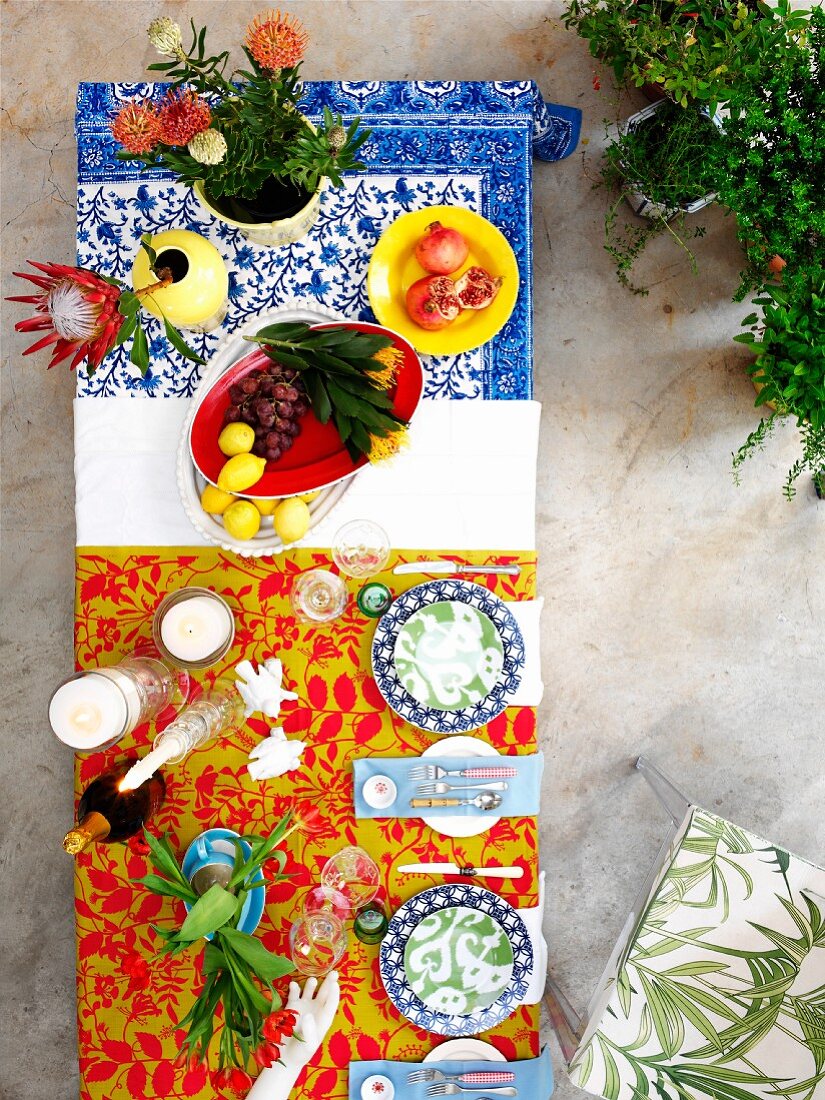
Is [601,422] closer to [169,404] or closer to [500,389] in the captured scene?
[500,389]

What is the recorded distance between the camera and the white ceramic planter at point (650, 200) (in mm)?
1713

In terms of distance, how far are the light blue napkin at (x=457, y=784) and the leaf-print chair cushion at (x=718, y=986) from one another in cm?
34

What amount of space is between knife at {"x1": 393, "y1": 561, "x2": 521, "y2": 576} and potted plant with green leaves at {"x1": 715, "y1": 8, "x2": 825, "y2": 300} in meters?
0.70

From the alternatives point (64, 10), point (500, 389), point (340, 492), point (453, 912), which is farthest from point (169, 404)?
point (64, 10)

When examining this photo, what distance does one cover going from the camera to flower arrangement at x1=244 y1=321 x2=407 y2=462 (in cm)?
115

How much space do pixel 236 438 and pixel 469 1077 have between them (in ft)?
3.55

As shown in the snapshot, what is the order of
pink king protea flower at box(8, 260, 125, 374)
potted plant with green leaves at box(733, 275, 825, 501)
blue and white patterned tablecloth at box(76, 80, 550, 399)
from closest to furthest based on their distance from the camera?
pink king protea flower at box(8, 260, 125, 374) → blue and white patterned tablecloth at box(76, 80, 550, 399) → potted plant with green leaves at box(733, 275, 825, 501)

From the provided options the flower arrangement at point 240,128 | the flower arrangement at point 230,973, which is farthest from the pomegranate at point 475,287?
the flower arrangement at point 230,973

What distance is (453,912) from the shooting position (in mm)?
1256

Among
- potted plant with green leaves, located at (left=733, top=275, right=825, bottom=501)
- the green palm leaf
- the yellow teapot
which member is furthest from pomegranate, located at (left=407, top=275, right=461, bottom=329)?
the green palm leaf

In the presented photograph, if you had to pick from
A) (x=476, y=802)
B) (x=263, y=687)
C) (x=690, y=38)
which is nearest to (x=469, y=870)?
(x=476, y=802)

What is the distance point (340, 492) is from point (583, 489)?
2.88 feet

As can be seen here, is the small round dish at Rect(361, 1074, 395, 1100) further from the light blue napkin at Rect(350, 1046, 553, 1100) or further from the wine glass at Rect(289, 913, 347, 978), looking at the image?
the wine glass at Rect(289, 913, 347, 978)

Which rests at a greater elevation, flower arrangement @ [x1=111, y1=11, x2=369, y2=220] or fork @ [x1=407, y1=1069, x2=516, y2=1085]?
flower arrangement @ [x1=111, y1=11, x2=369, y2=220]
